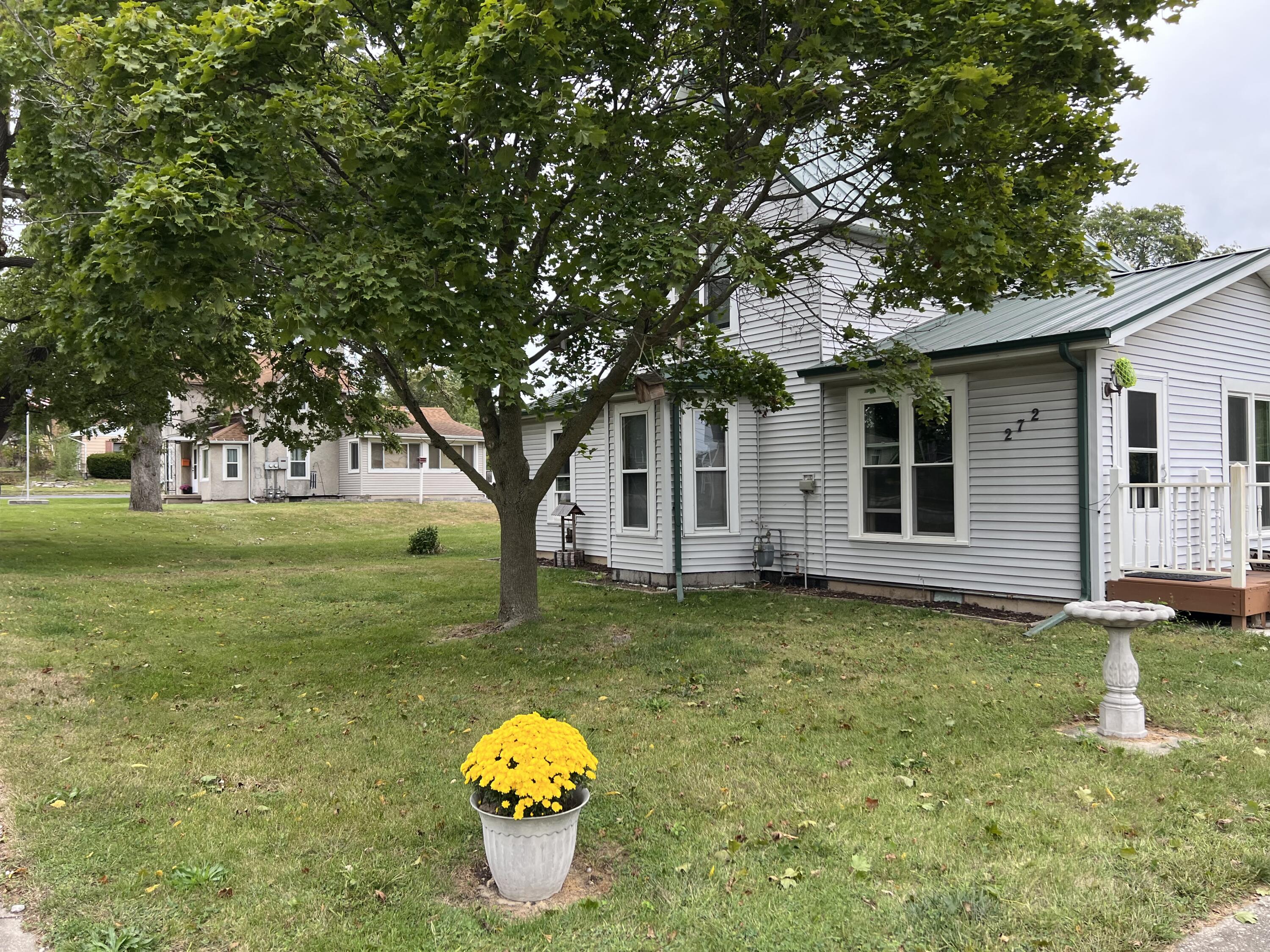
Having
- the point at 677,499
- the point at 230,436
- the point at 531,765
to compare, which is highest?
the point at 230,436

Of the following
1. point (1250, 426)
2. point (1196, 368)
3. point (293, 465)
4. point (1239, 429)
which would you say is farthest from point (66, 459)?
point (1250, 426)

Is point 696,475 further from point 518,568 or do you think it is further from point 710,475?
point 518,568

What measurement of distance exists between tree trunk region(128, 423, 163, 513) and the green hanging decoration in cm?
2495

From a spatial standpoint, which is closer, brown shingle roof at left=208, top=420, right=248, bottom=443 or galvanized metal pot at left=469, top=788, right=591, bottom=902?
galvanized metal pot at left=469, top=788, right=591, bottom=902

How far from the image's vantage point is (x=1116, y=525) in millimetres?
9430

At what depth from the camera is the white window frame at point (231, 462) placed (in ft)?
107

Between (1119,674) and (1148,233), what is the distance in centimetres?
3299

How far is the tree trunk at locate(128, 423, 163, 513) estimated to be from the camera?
82.9 ft

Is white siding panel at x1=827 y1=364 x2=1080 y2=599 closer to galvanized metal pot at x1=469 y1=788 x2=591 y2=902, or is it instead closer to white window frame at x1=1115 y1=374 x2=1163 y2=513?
white window frame at x1=1115 y1=374 x2=1163 y2=513

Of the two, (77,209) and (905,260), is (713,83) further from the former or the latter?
(77,209)

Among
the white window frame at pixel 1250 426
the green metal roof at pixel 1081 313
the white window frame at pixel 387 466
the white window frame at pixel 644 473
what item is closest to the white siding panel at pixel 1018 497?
the green metal roof at pixel 1081 313

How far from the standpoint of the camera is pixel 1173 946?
9.99ft

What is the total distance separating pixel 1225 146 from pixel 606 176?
43.1 m

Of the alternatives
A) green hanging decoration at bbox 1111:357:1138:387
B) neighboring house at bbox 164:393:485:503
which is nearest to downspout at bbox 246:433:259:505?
neighboring house at bbox 164:393:485:503
